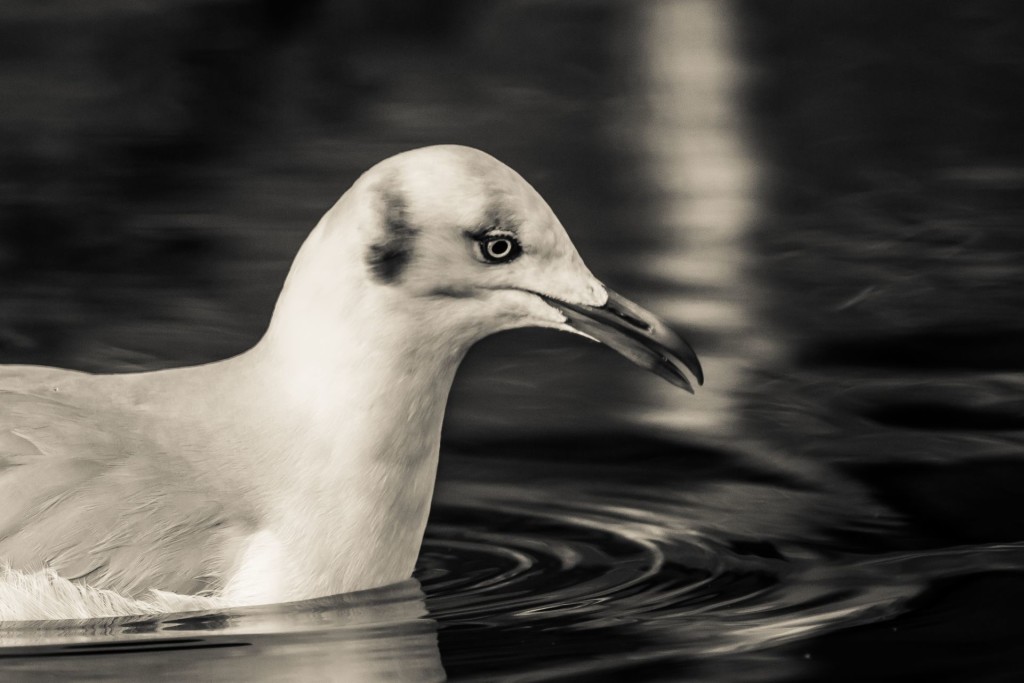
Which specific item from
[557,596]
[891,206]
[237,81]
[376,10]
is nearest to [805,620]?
[557,596]

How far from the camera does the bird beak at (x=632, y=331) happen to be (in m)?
5.38

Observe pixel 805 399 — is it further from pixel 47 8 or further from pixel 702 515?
pixel 47 8

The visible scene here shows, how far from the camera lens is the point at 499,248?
529 cm

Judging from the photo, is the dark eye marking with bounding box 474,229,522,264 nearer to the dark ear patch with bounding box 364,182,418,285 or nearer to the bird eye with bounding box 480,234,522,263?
the bird eye with bounding box 480,234,522,263

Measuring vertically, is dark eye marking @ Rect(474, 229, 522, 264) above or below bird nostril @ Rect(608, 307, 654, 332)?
above

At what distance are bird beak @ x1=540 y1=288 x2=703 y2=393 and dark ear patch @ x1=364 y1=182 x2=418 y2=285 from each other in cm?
34

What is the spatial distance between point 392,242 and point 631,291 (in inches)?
125

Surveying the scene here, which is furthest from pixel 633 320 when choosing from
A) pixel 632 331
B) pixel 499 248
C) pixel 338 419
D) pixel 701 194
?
pixel 701 194

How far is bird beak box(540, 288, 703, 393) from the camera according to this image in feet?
17.6

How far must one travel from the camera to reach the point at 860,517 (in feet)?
20.2

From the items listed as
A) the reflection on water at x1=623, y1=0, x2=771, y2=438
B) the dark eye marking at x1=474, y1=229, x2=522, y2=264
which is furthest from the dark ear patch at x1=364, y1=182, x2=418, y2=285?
the reflection on water at x1=623, y1=0, x2=771, y2=438

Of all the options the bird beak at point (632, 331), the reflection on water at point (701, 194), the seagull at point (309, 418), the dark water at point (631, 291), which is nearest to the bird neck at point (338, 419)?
the seagull at point (309, 418)

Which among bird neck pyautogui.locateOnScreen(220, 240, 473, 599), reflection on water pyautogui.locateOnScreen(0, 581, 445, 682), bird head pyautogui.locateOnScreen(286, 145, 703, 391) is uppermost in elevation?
bird head pyautogui.locateOnScreen(286, 145, 703, 391)

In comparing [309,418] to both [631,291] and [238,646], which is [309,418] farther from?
[631,291]
